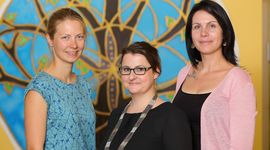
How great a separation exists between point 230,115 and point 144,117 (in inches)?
13.7

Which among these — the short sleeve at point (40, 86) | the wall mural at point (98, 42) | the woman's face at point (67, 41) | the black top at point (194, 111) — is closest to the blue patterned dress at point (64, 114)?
the short sleeve at point (40, 86)

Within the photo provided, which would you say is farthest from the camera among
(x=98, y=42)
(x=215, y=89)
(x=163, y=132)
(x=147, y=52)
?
(x=98, y=42)

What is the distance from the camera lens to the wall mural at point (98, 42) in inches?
111

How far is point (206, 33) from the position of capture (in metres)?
1.77

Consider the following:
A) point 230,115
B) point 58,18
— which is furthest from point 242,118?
point 58,18

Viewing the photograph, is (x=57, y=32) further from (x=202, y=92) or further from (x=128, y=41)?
(x=128, y=41)

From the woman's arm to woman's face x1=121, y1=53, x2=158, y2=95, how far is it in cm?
40

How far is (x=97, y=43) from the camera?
288 centimetres

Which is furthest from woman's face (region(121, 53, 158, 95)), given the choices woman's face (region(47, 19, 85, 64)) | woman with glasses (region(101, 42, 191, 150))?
woman's face (region(47, 19, 85, 64))

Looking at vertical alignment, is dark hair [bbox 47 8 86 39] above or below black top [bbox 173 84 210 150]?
above

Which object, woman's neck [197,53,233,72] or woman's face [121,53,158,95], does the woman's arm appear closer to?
woman's face [121,53,158,95]

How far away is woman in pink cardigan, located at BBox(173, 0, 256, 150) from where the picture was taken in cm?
161

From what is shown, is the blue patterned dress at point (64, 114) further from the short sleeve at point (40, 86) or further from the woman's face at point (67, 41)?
the woman's face at point (67, 41)

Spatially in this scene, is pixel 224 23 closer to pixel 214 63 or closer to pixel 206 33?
pixel 206 33
